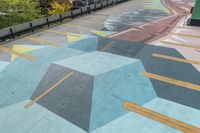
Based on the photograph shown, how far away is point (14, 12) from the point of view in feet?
65.3

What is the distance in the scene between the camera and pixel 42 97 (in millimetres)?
7969

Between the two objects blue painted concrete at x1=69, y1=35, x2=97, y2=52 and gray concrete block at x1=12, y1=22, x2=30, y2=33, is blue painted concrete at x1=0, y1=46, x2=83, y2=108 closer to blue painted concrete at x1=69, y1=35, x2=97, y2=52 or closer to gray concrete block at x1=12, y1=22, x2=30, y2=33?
blue painted concrete at x1=69, y1=35, x2=97, y2=52

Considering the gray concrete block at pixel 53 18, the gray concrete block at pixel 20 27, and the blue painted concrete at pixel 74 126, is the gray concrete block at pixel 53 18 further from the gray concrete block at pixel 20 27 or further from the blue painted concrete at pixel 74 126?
the blue painted concrete at pixel 74 126

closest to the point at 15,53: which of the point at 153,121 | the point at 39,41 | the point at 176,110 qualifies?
the point at 39,41

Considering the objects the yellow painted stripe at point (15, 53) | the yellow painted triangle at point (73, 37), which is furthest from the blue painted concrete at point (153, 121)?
the yellow painted triangle at point (73, 37)

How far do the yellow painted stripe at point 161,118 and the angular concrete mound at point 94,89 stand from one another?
0.30 metres

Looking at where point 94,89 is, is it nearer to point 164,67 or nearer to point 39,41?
point 164,67

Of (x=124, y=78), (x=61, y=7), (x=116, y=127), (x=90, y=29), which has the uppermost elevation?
(x=61, y=7)

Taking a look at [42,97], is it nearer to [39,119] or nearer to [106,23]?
[39,119]

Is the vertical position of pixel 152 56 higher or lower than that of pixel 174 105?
higher

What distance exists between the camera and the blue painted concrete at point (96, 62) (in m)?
9.98

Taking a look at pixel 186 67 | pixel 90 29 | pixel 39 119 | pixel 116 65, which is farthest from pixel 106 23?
pixel 39 119

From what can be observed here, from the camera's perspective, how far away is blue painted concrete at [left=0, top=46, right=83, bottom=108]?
821cm

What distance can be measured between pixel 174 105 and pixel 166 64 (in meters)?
3.65
